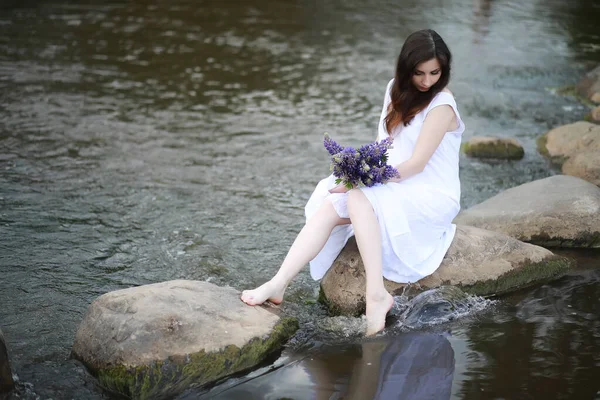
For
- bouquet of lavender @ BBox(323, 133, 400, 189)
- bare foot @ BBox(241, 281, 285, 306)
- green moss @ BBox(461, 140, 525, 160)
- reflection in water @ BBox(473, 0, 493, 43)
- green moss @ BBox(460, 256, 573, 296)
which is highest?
bouquet of lavender @ BBox(323, 133, 400, 189)

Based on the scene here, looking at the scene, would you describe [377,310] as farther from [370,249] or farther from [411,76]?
[411,76]

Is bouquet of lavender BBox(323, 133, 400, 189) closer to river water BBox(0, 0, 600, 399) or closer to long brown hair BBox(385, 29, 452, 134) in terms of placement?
long brown hair BBox(385, 29, 452, 134)

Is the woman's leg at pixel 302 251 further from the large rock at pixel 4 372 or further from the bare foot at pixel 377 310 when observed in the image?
the large rock at pixel 4 372

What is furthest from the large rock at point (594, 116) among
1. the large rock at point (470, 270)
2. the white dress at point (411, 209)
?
the white dress at point (411, 209)

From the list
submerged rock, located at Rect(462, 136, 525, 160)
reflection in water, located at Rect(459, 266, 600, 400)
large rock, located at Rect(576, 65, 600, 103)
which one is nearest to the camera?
reflection in water, located at Rect(459, 266, 600, 400)

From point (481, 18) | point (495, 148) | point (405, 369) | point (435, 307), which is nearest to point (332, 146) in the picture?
point (435, 307)

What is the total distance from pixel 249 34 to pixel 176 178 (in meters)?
7.18

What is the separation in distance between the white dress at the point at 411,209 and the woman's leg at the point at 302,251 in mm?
73

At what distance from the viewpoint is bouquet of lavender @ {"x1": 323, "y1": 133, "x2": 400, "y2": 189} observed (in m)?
4.71

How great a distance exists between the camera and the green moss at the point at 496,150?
8742mm

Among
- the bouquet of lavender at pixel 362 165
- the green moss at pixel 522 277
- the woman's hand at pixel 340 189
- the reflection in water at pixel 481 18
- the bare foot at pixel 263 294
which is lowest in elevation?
the reflection in water at pixel 481 18

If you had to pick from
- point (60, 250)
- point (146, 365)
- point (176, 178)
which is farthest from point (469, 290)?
point (176, 178)

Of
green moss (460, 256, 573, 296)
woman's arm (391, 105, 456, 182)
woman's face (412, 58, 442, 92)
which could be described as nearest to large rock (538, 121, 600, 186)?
green moss (460, 256, 573, 296)

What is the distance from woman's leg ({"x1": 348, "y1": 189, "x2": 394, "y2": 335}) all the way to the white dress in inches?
2.8
